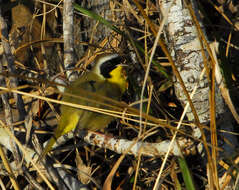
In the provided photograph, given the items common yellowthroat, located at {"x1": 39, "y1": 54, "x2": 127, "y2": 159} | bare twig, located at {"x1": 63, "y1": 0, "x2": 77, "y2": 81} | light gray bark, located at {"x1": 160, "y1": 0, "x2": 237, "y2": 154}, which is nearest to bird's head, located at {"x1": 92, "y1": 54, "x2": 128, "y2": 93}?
common yellowthroat, located at {"x1": 39, "y1": 54, "x2": 127, "y2": 159}

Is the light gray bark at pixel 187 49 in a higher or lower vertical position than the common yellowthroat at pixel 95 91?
higher

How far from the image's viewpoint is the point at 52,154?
2.54 metres

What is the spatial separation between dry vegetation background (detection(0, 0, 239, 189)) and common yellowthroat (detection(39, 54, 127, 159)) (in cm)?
10

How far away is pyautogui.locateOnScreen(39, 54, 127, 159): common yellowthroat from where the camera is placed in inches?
101

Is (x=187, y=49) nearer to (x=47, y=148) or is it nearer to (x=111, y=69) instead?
(x=111, y=69)

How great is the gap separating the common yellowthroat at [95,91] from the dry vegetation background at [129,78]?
10 centimetres

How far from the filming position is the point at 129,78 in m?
2.67

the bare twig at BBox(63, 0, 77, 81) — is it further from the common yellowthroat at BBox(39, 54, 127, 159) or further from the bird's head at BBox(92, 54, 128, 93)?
the bird's head at BBox(92, 54, 128, 93)

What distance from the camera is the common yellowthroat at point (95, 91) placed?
2.56 m

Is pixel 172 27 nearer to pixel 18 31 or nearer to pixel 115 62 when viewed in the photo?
pixel 115 62

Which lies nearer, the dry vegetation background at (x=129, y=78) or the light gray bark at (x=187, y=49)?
the light gray bark at (x=187, y=49)

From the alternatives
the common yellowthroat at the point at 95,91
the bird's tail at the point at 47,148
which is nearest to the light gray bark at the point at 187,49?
the common yellowthroat at the point at 95,91

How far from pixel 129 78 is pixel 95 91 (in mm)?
345

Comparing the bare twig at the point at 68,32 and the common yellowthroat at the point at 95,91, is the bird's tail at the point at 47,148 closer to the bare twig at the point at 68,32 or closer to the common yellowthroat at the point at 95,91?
the common yellowthroat at the point at 95,91
